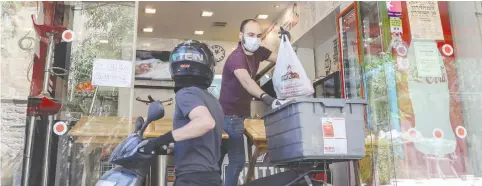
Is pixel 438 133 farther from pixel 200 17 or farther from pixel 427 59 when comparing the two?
pixel 200 17

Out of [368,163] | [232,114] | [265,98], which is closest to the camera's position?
[265,98]

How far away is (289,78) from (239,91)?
514 mm

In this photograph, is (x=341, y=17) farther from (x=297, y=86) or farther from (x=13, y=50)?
(x=13, y=50)

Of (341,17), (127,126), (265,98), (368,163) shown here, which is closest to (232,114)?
(265,98)

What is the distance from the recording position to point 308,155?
227 centimetres

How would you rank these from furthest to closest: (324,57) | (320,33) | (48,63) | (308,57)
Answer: (308,57) → (324,57) → (320,33) → (48,63)

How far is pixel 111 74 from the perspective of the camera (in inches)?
122

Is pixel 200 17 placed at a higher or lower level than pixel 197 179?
higher

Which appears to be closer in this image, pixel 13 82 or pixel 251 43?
pixel 13 82

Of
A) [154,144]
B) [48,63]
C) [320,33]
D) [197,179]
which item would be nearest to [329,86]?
[320,33]

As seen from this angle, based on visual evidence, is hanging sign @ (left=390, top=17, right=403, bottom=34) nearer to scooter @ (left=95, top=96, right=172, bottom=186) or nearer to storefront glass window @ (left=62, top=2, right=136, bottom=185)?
storefront glass window @ (left=62, top=2, right=136, bottom=185)

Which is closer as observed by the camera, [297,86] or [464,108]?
[297,86]

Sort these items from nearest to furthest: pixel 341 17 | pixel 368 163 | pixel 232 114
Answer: pixel 232 114
pixel 368 163
pixel 341 17

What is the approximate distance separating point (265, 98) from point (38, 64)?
1678mm
